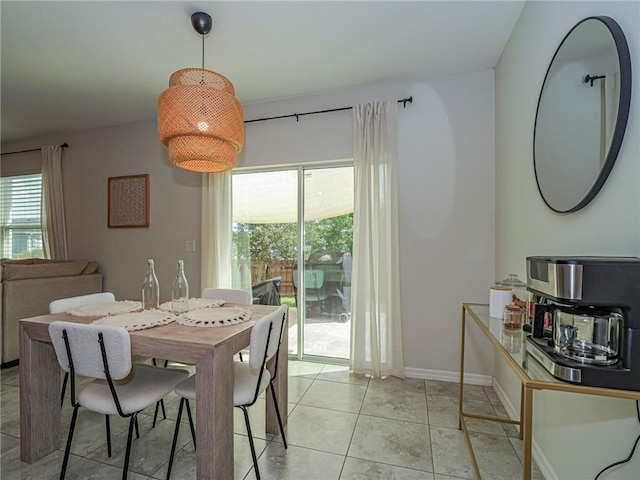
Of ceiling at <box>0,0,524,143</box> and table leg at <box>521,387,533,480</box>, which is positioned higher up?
ceiling at <box>0,0,524,143</box>

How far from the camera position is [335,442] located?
1828mm

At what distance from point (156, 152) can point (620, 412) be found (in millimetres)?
4231

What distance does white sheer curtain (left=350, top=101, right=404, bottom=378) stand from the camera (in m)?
2.67

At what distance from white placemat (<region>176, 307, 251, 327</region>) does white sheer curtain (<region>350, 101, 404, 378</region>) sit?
4.12ft

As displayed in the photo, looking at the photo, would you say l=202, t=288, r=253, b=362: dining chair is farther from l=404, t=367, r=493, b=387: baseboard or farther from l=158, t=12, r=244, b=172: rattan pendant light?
l=404, t=367, r=493, b=387: baseboard

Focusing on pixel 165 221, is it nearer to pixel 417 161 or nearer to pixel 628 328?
pixel 417 161

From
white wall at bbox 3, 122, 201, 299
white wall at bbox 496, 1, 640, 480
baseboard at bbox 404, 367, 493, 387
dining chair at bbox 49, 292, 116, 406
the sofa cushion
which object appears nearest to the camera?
white wall at bbox 496, 1, 640, 480

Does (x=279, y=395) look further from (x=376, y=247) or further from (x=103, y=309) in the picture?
(x=376, y=247)

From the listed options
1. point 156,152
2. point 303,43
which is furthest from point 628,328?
point 156,152

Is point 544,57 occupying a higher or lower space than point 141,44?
lower

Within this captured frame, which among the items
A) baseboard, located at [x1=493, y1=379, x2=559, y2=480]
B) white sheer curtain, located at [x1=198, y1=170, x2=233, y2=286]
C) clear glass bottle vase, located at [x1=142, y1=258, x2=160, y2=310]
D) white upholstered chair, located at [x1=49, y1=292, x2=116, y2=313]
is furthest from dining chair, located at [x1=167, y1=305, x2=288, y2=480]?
white sheer curtain, located at [x1=198, y1=170, x2=233, y2=286]

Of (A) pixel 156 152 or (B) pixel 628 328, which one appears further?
(A) pixel 156 152

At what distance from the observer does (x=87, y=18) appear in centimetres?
197

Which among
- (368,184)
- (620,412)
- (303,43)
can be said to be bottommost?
(620,412)
